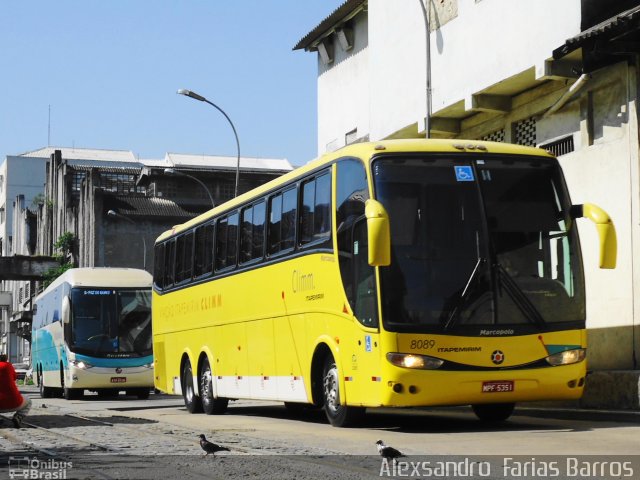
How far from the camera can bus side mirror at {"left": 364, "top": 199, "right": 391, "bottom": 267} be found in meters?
13.7

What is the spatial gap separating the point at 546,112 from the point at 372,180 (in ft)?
29.2

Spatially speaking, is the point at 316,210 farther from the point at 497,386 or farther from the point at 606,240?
the point at 606,240

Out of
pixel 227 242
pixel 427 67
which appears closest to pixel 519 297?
pixel 227 242

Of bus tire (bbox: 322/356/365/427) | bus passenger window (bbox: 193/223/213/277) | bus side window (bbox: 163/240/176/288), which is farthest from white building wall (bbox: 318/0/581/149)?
bus tire (bbox: 322/356/365/427)

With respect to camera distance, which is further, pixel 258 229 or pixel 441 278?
pixel 258 229

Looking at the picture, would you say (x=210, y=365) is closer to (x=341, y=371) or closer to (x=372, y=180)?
(x=341, y=371)

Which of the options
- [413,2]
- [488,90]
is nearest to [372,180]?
[488,90]

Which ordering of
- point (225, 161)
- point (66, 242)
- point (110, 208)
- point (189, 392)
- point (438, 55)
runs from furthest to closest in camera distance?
point (225, 161) < point (66, 242) < point (110, 208) < point (438, 55) < point (189, 392)

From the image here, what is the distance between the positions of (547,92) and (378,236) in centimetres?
1000

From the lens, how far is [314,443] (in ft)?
43.6

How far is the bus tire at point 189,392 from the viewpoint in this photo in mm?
22906

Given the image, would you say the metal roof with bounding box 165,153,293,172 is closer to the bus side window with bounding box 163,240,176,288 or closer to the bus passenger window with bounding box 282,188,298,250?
the bus side window with bounding box 163,240,176,288

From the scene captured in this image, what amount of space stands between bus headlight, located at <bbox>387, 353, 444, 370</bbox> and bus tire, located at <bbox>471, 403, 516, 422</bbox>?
261cm

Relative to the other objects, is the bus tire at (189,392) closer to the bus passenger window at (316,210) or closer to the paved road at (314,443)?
the paved road at (314,443)
